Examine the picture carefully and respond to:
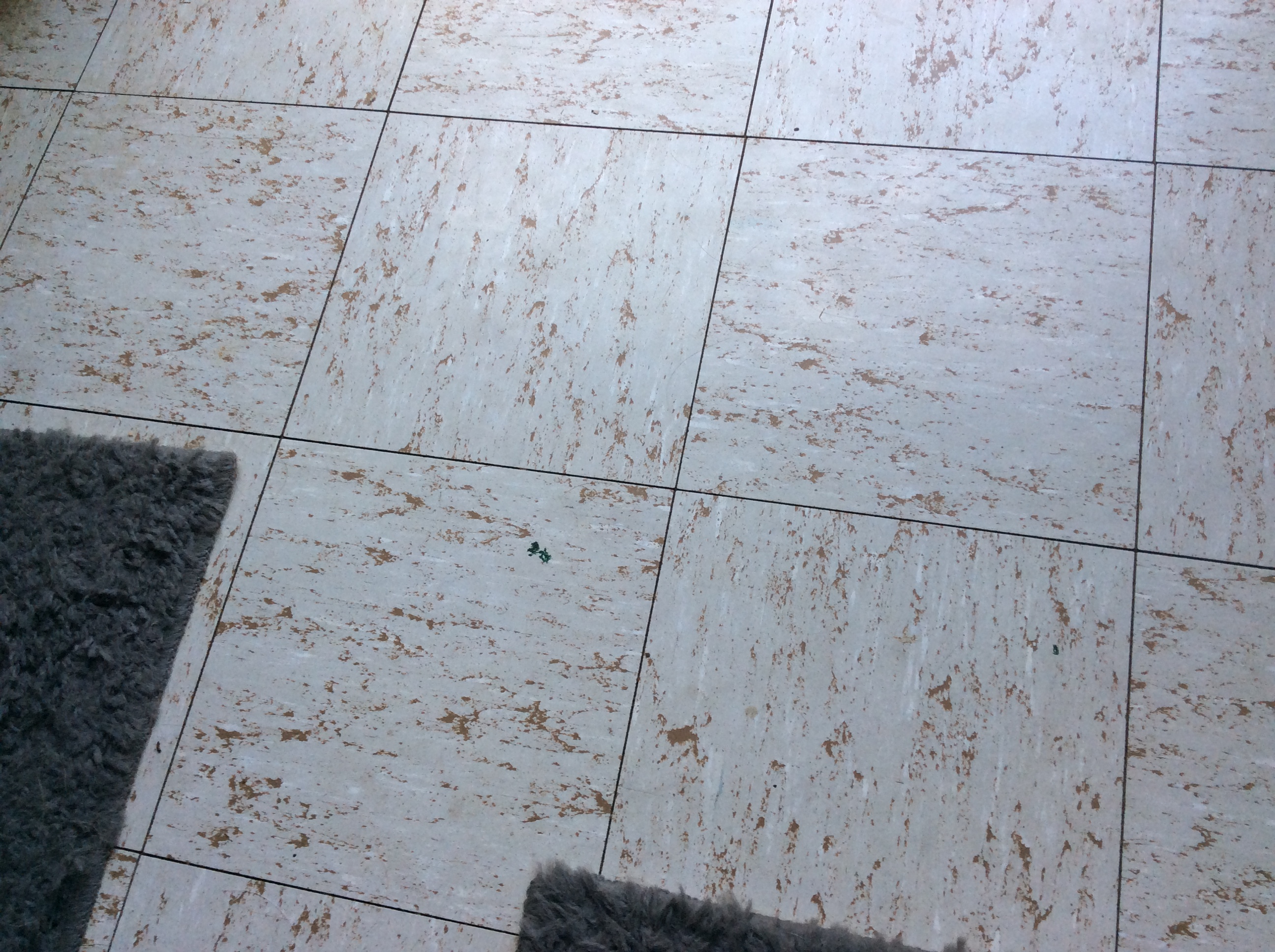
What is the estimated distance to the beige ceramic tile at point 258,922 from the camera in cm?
117

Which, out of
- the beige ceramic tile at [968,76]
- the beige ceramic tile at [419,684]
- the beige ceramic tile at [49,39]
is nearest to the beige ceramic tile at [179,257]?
the beige ceramic tile at [49,39]

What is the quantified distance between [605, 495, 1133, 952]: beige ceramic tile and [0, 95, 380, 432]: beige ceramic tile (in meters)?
0.71

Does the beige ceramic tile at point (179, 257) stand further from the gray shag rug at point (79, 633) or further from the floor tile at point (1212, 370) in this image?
the floor tile at point (1212, 370)

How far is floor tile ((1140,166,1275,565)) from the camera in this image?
1247mm

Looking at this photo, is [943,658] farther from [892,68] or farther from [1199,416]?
[892,68]

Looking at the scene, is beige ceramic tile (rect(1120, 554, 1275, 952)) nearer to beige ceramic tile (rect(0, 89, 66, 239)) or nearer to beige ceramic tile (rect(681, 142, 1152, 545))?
beige ceramic tile (rect(681, 142, 1152, 545))

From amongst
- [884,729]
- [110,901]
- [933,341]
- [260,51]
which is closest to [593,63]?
[260,51]

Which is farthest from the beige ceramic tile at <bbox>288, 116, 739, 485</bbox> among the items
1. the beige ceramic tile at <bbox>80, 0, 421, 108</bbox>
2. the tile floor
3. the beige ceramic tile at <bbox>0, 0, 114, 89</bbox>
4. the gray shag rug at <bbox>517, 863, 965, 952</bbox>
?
the beige ceramic tile at <bbox>0, 0, 114, 89</bbox>

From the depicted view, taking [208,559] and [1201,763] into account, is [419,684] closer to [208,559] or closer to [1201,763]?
[208,559]

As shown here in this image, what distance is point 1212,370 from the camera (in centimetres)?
131

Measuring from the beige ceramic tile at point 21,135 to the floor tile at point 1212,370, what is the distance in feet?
5.86

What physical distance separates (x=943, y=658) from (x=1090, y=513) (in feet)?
0.90

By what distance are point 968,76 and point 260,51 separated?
3.86 feet

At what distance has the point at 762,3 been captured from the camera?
1597 millimetres
